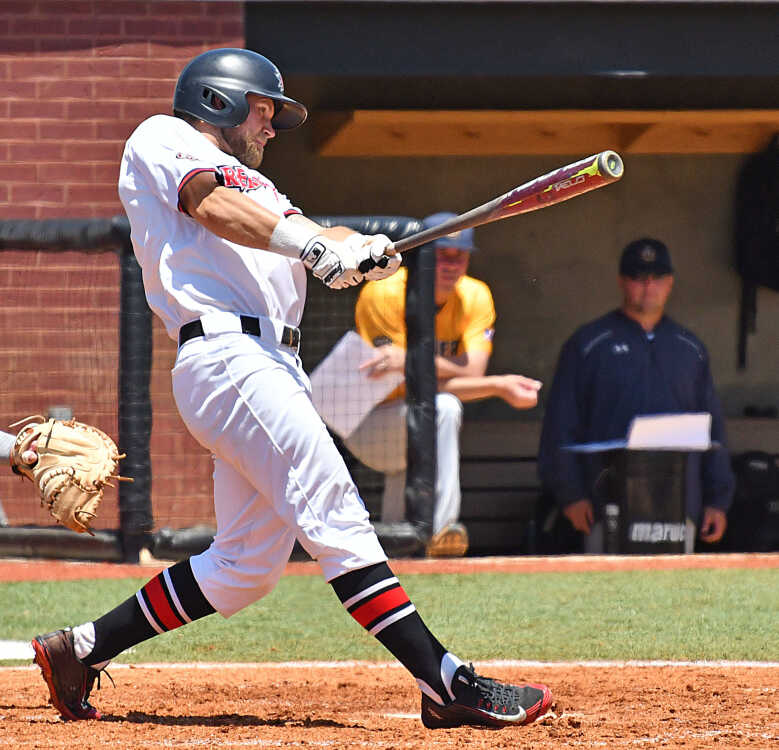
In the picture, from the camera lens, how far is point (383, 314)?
6.83 meters

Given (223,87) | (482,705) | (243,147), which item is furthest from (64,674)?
(223,87)

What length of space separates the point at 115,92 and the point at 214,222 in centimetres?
433

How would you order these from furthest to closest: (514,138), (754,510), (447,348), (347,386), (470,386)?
(514,138) → (754,510) → (447,348) → (470,386) → (347,386)

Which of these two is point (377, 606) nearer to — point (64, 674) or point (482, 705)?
point (482, 705)

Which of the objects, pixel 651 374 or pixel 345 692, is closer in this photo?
pixel 345 692

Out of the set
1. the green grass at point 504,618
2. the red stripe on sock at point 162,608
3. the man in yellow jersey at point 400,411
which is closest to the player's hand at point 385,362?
the man in yellow jersey at point 400,411

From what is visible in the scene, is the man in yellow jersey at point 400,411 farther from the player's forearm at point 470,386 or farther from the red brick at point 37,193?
the red brick at point 37,193

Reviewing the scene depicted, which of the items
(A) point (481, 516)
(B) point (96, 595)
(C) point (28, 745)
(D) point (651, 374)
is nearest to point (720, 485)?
(D) point (651, 374)

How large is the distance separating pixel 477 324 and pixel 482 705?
4.06m

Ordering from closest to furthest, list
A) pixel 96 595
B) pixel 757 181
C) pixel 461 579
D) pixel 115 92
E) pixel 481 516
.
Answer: pixel 96 595 < pixel 461 579 < pixel 115 92 < pixel 481 516 < pixel 757 181

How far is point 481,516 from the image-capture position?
30.1 feet

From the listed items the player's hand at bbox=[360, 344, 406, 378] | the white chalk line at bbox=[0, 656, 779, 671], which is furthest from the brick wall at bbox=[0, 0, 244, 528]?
the white chalk line at bbox=[0, 656, 779, 671]

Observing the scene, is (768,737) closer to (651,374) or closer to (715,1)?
(651,374)

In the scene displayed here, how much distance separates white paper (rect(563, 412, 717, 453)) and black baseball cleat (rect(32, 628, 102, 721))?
4.13 meters
